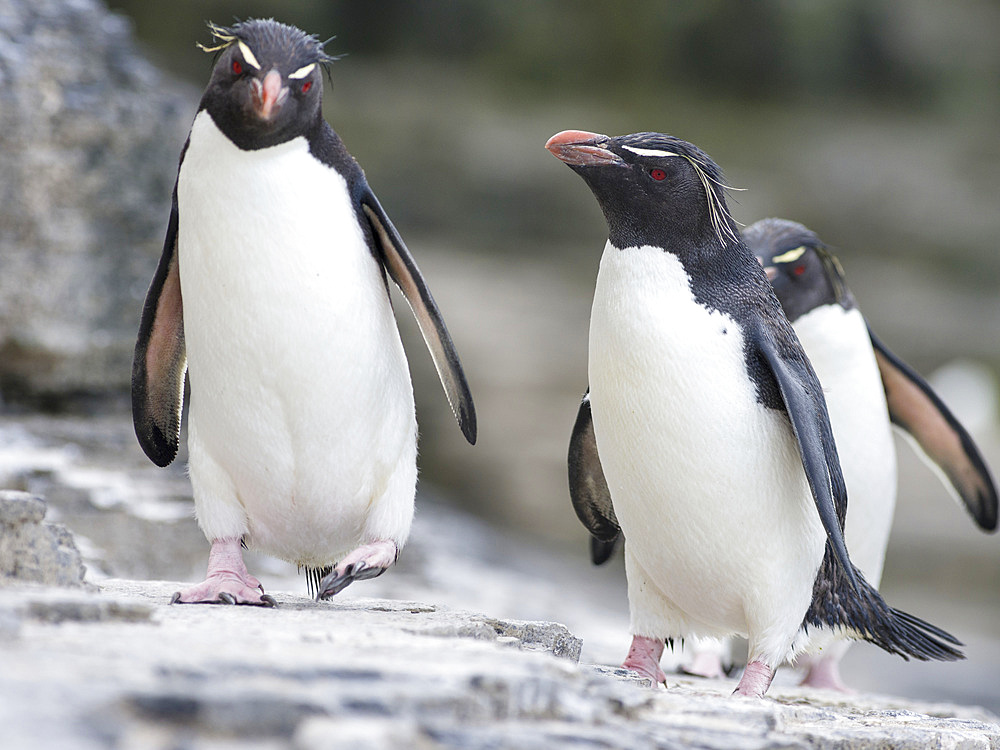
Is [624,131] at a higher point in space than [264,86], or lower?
higher

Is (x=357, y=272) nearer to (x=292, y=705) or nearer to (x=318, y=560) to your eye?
(x=318, y=560)

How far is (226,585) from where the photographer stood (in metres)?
1.92

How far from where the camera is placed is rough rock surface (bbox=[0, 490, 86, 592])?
147cm

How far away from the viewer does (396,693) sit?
3.97ft

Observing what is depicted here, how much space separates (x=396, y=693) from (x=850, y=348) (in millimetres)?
1938

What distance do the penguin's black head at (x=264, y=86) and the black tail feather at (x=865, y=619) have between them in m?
1.32

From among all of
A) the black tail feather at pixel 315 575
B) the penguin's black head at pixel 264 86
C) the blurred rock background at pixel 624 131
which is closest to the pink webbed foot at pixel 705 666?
the black tail feather at pixel 315 575

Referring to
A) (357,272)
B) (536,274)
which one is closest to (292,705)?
(357,272)

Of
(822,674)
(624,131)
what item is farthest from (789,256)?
(624,131)

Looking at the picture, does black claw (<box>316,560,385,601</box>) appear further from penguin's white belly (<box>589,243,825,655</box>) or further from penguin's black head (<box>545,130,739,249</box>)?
penguin's black head (<box>545,130,739,249</box>)

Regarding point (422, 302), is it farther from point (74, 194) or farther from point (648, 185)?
point (74, 194)

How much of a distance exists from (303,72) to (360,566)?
91cm

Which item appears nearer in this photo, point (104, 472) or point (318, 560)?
point (318, 560)

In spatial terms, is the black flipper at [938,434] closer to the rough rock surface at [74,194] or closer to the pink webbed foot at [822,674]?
the pink webbed foot at [822,674]
